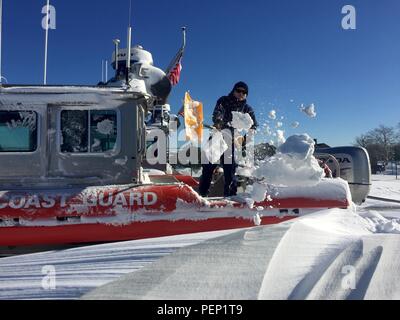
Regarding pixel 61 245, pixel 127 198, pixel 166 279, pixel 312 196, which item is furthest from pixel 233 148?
pixel 166 279

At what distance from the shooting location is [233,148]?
16.6 ft

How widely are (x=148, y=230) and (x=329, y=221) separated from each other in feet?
5.75

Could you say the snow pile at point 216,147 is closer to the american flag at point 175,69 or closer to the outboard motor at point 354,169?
the outboard motor at point 354,169

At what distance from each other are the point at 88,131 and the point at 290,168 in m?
2.25

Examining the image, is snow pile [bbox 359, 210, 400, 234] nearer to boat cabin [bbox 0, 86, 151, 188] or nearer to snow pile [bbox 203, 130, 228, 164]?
snow pile [bbox 203, 130, 228, 164]

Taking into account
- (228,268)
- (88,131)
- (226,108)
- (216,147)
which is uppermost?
(226,108)

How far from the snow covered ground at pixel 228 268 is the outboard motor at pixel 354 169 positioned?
3036 millimetres

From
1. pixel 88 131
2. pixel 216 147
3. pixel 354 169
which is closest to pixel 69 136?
pixel 88 131

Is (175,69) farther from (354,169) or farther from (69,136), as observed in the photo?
(69,136)

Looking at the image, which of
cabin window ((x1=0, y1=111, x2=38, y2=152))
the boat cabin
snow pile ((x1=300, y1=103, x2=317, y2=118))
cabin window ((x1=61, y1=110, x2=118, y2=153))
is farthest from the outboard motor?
cabin window ((x1=0, y1=111, x2=38, y2=152))

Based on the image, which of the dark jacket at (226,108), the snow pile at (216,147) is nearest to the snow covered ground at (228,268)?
the snow pile at (216,147)

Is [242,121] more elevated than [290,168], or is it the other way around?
[242,121]

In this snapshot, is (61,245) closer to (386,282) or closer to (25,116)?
(25,116)

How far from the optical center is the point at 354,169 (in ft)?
19.6
